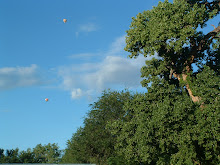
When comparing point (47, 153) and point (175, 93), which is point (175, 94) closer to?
point (175, 93)

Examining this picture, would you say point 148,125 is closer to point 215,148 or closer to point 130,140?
point 130,140

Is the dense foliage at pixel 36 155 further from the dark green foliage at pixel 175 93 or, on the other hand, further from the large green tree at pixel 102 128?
the dark green foliage at pixel 175 93

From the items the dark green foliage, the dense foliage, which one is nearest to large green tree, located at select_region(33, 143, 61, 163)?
the dense foliage

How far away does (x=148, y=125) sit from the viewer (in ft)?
107

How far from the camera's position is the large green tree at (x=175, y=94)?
1252 inches

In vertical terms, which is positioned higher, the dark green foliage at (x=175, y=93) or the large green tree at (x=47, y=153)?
the large green tree at (x=47, y=153)

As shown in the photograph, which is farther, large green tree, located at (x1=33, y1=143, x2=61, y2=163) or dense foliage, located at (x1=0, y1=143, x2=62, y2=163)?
large green tree, located at (x1=33, y1=143, x2=61, y2=163)

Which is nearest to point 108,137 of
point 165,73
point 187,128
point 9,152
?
point 165,73

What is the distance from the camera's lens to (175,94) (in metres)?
35.8

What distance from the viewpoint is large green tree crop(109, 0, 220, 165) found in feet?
104

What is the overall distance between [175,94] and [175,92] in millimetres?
703

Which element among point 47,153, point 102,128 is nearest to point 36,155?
point 47,153

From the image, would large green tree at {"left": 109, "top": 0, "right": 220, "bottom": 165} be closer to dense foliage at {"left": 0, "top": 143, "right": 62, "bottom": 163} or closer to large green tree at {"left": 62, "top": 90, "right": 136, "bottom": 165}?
large green tree at {"left": 62, "top": 90, "right": 136, "bottom": 165}

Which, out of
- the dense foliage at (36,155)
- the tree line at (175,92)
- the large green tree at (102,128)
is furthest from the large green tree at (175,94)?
the dense foliage at (36,155)
